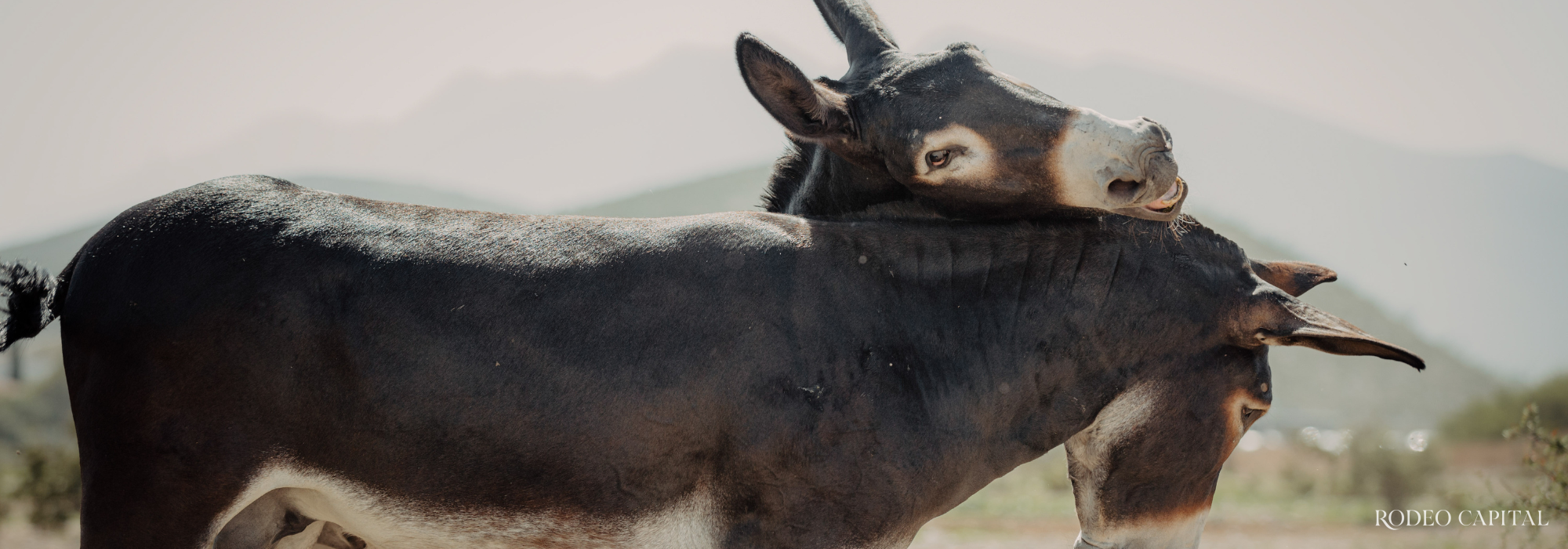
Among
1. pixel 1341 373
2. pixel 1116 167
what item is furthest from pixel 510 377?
pixel 1341 373

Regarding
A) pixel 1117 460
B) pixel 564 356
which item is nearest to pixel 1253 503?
pixel 1117 460

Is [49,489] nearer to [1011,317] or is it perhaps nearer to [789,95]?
[789,95]

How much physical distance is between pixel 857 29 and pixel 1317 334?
2413mm

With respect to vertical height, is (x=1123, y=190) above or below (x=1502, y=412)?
above

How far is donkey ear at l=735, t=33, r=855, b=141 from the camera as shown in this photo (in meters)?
3.48

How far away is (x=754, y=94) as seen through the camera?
3549 mm

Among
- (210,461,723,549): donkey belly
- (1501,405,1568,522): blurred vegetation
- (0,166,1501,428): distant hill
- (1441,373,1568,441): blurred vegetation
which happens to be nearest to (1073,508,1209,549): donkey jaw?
(210,461,723,549): donkey belly

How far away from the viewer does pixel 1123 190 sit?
135 inches

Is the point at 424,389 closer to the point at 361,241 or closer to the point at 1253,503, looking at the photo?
the point at 361,241

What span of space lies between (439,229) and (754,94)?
1286mm

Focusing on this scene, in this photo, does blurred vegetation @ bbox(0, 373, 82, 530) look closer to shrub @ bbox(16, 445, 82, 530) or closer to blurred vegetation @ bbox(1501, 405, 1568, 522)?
shrub @ bbox(16, 445, 82, 530)

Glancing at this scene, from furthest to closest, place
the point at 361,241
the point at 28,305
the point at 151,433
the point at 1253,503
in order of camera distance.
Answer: the point at 1253,503 < the point at 28,305 < the point at 361,241 < the point at 151,433

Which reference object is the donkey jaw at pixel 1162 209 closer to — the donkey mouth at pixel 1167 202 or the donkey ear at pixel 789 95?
the donkey mouth at pixel 1167 202

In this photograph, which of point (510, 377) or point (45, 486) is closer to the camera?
point (510, 377)
